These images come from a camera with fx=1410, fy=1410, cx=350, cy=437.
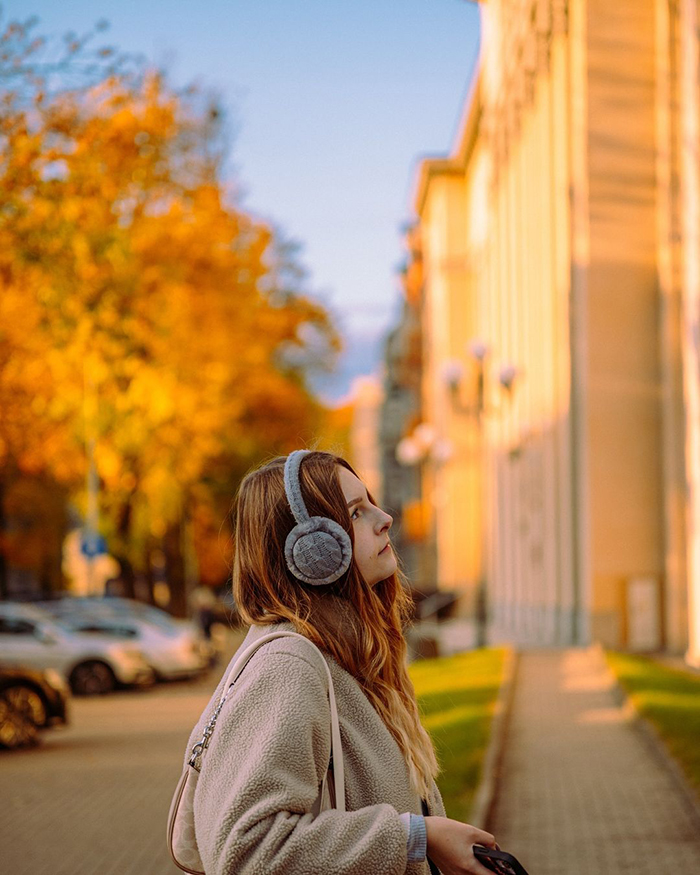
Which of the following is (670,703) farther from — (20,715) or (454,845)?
(454,845)

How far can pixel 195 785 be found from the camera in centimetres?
285

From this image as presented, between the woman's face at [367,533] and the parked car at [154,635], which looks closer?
the woman's face at [367,533]

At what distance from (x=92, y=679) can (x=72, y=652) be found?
0.70 meters

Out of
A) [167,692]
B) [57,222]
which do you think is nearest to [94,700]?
[167,692]

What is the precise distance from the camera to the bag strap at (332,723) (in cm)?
258

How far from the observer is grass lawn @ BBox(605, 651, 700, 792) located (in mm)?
11977

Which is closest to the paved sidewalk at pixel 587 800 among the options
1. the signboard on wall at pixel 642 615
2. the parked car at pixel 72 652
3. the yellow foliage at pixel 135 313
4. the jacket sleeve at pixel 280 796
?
the jacket sleeve at pixel 280 796

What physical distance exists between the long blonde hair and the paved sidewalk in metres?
5.70

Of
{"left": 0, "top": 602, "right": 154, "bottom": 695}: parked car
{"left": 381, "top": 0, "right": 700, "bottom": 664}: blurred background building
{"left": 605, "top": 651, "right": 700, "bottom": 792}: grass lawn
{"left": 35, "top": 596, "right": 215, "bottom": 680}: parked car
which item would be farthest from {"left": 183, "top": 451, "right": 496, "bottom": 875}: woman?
{"left": 35, "top": 596, "right": 215, "bottom": 680}: parked car

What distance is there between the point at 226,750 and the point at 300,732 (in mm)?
155

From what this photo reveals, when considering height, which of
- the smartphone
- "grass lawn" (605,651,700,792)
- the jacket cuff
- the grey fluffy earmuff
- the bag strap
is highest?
the grey fluffy earmuff

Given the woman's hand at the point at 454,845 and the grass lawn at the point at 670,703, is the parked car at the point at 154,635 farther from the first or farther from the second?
the woman's hand at the point at 454,845

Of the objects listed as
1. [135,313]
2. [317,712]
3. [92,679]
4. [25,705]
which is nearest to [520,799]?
[25,705]

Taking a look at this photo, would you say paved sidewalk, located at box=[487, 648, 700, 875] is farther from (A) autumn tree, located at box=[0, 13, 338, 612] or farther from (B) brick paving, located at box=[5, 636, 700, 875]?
(A) autumn tree, located at box=[0, 13, 338, 612]
